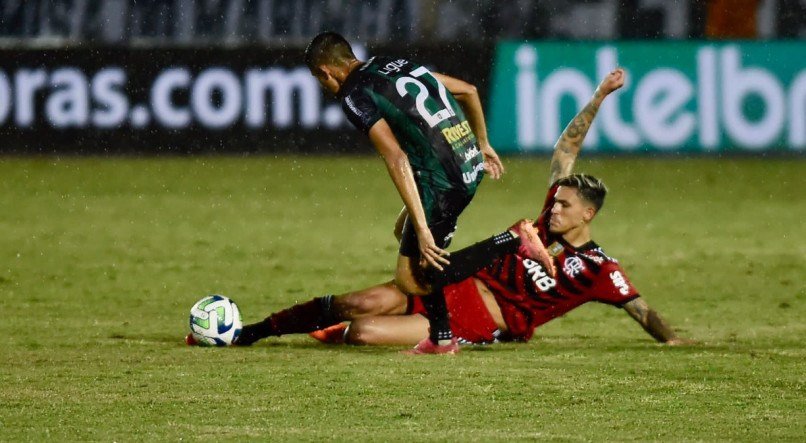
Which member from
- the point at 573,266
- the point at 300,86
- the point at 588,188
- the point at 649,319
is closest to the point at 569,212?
the point at 588,188

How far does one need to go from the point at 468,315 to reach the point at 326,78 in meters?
1.43

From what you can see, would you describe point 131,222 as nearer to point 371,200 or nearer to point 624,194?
point 371,200

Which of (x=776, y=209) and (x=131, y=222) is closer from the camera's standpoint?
(x=131, y=222)

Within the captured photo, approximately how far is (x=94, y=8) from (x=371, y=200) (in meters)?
5.20

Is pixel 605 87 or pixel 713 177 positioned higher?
pixel 605 87

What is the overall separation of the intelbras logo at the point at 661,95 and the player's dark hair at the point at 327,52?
10.1 m

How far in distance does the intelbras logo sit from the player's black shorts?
389 inches

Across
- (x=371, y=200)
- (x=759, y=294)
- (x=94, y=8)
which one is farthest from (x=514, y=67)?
(x=759, y=294)

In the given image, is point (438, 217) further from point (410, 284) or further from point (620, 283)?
point (620, 283)

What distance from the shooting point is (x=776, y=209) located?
1445cm

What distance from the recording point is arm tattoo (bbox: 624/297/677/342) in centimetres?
763

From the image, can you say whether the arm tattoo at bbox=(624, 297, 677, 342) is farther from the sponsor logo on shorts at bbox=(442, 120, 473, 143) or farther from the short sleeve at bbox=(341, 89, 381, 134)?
the short sleeve at bbox=(341, 89, 381, 134)

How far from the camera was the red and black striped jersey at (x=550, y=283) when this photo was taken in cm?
762

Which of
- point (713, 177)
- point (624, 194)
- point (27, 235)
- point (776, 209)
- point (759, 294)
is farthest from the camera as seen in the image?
point (713, 177)
